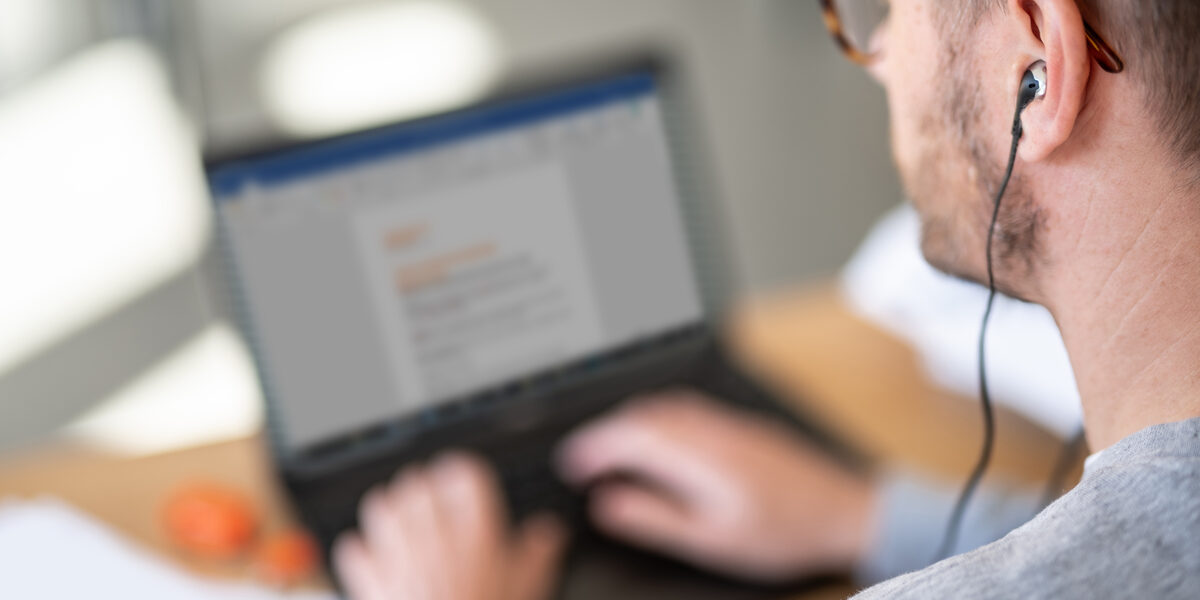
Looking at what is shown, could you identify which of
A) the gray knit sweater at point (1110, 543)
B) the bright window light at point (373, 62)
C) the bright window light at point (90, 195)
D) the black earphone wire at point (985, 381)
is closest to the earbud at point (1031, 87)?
the black earphone wire at point (985, 381)

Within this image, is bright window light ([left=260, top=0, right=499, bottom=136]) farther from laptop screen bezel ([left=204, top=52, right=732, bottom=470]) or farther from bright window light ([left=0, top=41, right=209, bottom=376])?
laptop screen bezel ([left=204, top=52, right=732, bottom=470])

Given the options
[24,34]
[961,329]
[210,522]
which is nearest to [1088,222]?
[961,329]

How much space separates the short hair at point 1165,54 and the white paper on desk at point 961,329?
41cm

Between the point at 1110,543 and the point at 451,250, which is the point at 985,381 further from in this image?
the point at 451,250

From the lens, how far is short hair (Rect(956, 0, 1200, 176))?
45 cm

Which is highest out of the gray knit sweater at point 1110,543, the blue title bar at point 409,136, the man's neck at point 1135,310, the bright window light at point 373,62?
the bright window light at point 373,62

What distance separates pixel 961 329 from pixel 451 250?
1.69 ft

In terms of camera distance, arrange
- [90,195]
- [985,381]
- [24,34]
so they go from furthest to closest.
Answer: [90,195] → [24,34] → [985,381]

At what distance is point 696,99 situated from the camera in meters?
2.18

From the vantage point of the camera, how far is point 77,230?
6.43 feet

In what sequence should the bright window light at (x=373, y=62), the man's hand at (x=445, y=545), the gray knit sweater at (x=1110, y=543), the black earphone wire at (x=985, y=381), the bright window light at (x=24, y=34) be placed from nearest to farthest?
the gray knit sweater at (x=1110, y=543), the black earphone wire at (x=985, y=381), the man's hand at (x=445, y=545), the bright window light at (x=24, y=34), the bright window light at (x=373, y=62)

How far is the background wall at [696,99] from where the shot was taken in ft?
6.30

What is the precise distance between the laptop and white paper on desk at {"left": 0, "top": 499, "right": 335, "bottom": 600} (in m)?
0.10

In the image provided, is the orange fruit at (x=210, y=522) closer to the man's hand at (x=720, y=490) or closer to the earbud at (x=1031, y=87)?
the man's hand at (x=720, y=490)
